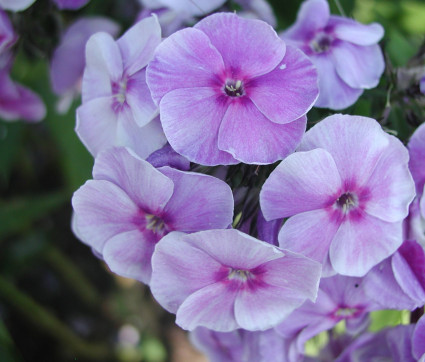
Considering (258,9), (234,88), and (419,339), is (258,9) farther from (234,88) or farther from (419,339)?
(419,339)

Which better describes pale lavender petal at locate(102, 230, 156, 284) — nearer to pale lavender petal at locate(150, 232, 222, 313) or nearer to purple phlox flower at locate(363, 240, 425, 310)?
pale lavender petal at locate(150, 232, 222, 313)

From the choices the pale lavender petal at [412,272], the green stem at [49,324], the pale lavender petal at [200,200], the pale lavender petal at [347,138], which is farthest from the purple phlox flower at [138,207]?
the green stem at [49,324]

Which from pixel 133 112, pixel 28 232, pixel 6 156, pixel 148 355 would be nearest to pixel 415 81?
pixel 133 112

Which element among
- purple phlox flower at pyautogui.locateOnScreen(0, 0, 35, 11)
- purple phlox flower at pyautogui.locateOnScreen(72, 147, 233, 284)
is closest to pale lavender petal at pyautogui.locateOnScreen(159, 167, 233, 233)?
purple phlox flower at pyautogui.locateOnScreen(72, 147, 233, 284)

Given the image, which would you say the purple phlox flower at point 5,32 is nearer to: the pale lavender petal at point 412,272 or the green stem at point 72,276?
the pale lavender petal at point 412,272

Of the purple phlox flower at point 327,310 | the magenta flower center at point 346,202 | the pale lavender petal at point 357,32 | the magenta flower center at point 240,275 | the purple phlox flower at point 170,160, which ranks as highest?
the pale lavender petal at point 357,32

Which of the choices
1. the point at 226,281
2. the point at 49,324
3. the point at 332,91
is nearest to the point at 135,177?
the point at 226,281

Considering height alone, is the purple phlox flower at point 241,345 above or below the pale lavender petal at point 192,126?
below
